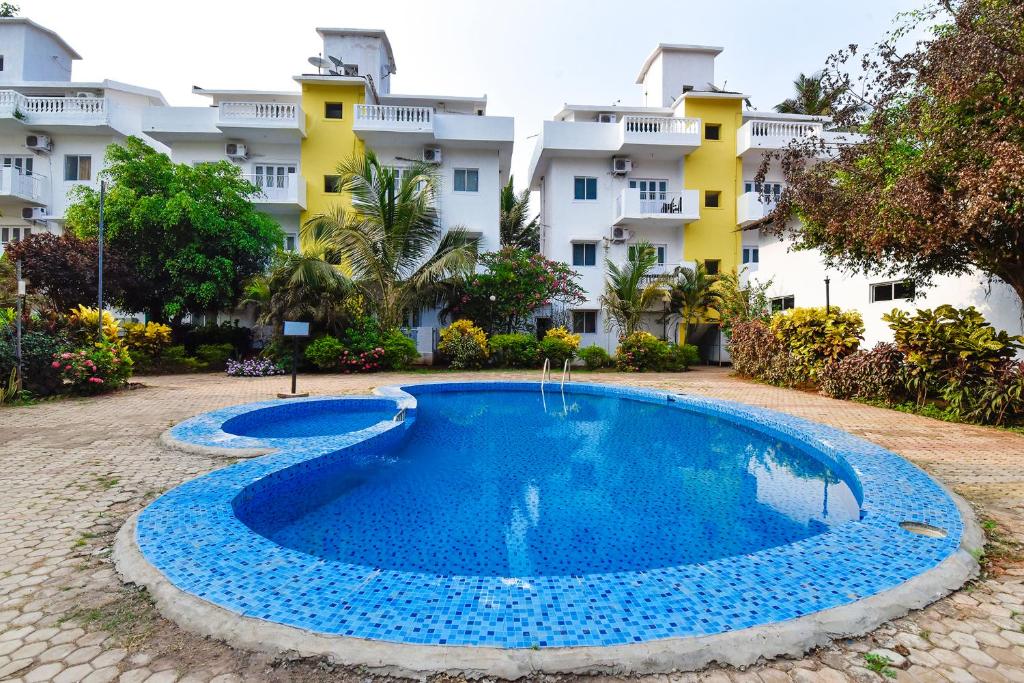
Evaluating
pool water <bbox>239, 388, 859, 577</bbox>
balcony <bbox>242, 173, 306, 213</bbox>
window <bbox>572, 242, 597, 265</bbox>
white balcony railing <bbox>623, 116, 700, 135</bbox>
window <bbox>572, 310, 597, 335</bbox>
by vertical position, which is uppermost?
white balcony railing <bbox>623, 116, 700, 135</bbox>

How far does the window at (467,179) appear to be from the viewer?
18.9 metres

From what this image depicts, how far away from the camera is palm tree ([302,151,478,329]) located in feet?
45.3

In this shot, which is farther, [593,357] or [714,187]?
[714,187]

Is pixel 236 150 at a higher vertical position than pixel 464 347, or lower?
higher

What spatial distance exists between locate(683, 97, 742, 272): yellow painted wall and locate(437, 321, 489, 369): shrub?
1004 cm

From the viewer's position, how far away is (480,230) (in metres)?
18.8

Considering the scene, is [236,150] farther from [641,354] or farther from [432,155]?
[641,354]

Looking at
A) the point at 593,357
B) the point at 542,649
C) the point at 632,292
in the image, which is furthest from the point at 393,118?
the point at 542,649

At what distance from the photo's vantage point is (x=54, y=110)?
59.4 ft

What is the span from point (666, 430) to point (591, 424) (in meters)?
1.18

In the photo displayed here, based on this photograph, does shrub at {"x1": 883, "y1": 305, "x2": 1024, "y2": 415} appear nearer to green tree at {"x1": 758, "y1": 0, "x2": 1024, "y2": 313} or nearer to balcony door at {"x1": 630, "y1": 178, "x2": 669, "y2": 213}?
green tree at {"x1": 758, "y1": 0, "x2": 1024, "y2": 313}

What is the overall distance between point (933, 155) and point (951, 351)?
130 inches

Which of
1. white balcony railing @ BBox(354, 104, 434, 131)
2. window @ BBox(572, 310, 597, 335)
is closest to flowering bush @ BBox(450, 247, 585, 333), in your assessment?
window @ BBox(572, 310, 597, 335)

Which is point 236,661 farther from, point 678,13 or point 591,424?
point 678,13
